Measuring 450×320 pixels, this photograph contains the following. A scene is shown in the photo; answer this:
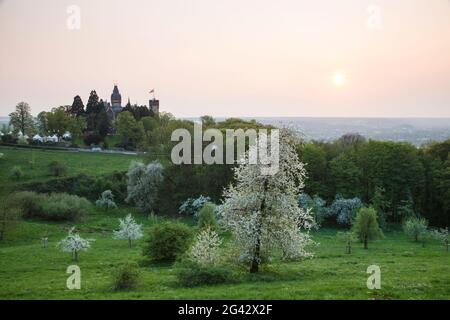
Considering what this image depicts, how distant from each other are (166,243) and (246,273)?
8.47 meters

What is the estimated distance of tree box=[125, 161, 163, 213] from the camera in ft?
205

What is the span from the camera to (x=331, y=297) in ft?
68.2

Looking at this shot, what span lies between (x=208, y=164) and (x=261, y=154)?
120 feet

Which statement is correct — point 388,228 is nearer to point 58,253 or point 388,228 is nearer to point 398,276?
point 398,276

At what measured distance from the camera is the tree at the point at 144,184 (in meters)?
62.3

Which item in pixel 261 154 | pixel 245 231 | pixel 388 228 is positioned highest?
pixel 261 154

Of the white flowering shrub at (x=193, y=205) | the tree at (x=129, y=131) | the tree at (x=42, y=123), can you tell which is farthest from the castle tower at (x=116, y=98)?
the white flowering shrub at (x=193, y=205)

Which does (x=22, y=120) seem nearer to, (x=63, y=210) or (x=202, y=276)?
(x=63, y=210)

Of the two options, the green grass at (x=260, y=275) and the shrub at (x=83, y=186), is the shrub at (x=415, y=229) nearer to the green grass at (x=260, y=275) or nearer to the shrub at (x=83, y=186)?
the green grass at (x=260, y=275)

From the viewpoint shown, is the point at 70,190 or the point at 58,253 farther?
the point at 70,190

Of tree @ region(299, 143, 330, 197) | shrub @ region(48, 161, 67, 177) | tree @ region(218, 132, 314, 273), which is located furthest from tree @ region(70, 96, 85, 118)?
tree @ region(218, 132, 314, 273)

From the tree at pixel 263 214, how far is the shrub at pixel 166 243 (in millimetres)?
7755

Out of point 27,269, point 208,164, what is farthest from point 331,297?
point 208,164

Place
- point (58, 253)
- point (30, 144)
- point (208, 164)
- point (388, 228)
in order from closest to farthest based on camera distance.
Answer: point (58, 253)
point (388, 228)
point (208, 164)
point (30, 144)
